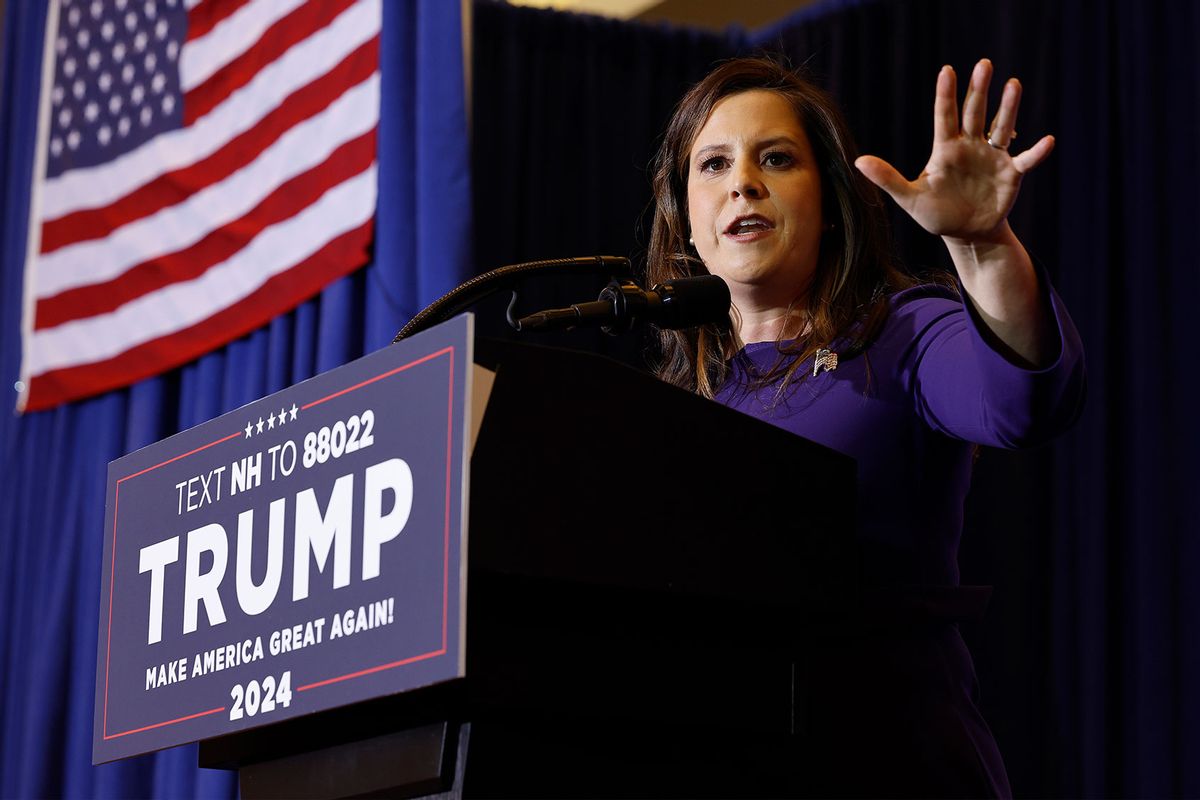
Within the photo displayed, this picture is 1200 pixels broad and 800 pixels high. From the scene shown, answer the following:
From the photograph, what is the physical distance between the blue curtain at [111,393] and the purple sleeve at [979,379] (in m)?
1.98

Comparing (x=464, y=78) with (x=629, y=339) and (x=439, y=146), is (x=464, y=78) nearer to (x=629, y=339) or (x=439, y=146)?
(x=439, y=146)

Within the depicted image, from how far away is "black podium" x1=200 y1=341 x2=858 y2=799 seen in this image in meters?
0.97

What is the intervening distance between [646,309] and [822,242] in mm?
467

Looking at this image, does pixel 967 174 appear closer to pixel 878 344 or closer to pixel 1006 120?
pixel 1006 120

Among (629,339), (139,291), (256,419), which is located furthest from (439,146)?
(256,419)

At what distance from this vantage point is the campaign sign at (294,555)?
36.5 inches

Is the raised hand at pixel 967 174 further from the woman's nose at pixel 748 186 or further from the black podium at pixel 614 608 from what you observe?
the woman's nose at pixel 748 186

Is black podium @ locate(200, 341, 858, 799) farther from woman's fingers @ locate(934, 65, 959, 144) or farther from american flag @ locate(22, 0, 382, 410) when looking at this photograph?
american flag @ locate(22, 0, 382, 410)

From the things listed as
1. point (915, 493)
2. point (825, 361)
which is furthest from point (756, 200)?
point (915, 493)

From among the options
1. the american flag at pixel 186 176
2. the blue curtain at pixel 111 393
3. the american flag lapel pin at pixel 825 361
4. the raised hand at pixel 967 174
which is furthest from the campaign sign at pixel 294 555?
the american flag at pixel 186 176

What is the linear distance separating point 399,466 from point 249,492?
6.7 inches

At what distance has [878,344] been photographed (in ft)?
4.48

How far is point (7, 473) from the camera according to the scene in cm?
418

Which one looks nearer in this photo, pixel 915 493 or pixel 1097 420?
pixel 915 493
